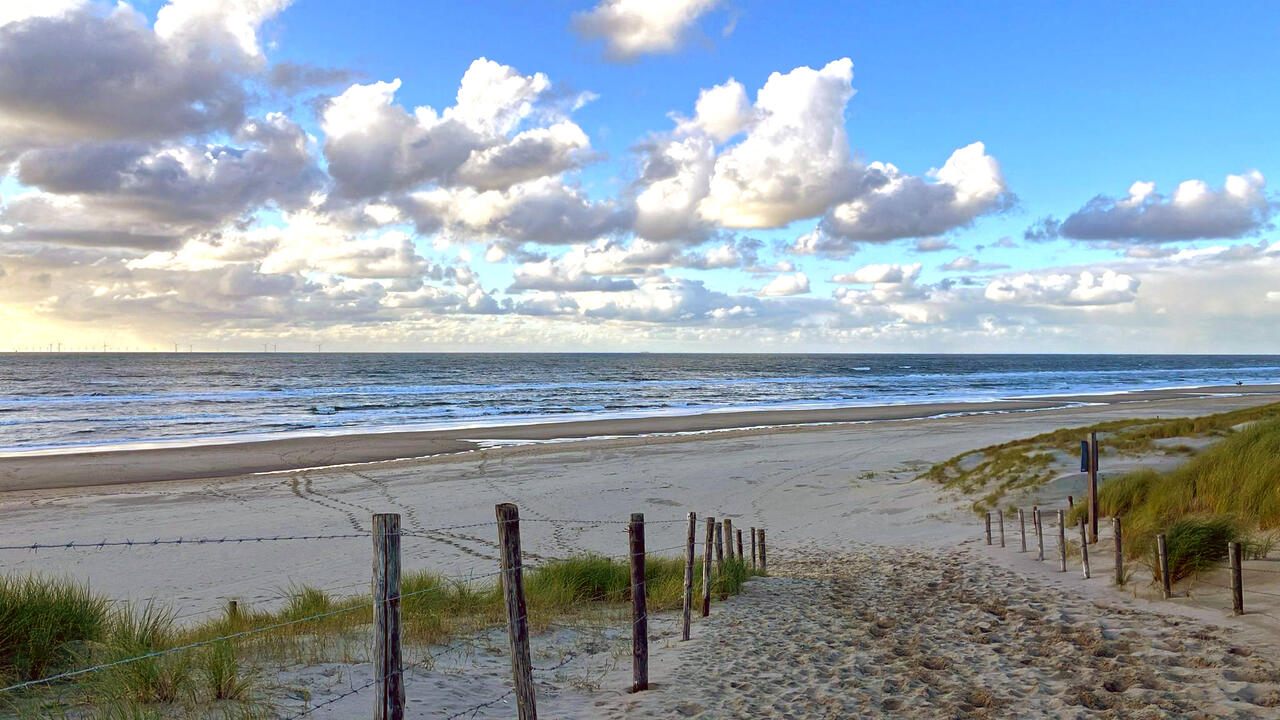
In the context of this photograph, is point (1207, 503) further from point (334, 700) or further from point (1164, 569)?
point (334, 700)

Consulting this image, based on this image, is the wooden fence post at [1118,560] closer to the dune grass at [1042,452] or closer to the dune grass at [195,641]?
the dune grass at [195,641]

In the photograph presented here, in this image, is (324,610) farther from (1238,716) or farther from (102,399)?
(102,399)

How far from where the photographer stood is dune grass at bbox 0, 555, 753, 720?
17.9 ft

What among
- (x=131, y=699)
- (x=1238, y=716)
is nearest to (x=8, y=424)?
(x=131, y=699)

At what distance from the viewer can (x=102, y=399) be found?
55188 mm

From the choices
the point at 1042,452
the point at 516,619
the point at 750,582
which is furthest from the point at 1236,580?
the point at 1042,452

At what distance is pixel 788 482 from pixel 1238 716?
1608 centimetres

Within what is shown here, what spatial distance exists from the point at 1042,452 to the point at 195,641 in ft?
57.7

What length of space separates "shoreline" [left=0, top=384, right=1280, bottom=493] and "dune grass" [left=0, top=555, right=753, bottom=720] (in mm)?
17716

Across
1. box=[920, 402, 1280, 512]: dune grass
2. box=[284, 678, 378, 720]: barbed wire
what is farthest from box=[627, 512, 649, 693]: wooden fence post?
box=[920, 402, 1280, 512]: dune grass

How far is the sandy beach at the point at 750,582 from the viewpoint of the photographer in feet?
21.1

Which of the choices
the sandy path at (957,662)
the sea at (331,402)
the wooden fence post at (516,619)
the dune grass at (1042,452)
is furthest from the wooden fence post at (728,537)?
the sea at (331,402)

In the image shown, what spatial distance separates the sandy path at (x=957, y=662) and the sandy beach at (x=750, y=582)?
0.03 m

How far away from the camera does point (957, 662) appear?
7.21 metres
